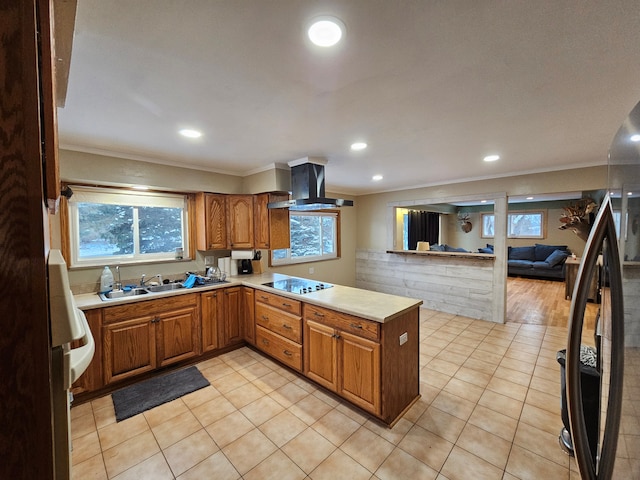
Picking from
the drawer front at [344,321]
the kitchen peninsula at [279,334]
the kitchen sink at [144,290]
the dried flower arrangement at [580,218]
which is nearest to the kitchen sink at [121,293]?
the kitchen sink at [144,290]

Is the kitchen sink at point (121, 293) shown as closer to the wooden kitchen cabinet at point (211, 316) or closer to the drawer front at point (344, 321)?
the wooden kitchen cabinet at point (211, 316)

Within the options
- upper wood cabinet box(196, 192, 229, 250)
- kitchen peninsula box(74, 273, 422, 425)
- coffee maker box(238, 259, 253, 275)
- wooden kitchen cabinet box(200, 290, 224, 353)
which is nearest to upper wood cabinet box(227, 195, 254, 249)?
upper wood cabinet box(196, 192, 229, 250)

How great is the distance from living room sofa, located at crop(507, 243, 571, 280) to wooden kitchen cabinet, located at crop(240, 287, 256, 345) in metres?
7.94

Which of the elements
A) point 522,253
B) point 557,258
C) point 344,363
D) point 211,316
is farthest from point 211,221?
point 522,253

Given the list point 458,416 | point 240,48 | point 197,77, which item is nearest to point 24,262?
point 240,48

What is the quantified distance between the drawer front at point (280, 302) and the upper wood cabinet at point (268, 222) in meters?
0.76

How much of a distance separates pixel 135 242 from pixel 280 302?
1.92m

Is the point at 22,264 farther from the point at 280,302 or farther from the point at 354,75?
the point at 280,302

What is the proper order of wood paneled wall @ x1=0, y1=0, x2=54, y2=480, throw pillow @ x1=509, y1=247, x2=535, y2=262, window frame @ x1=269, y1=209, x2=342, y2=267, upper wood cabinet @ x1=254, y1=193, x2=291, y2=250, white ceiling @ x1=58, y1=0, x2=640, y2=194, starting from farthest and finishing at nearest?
throw pillow @ x1=509, y1=247, x2=535, y2=262 → window frame @ x1=269, y1=209, x2=342, y2=267 → upper wood cabinet @ x1=254, y1=193, x2=291, y2=250 → white ceiling @ x1=58, y1=0, x2=640, y2=194 → wood paneled wall @ x1=0, y1=0, x2=54, y2=480

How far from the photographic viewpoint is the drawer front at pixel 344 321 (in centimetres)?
207

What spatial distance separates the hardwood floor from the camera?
4449mm

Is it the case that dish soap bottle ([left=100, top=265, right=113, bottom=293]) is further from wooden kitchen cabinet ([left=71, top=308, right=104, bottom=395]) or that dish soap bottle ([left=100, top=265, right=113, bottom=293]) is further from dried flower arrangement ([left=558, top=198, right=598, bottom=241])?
dried flower arrangement ([left=558, top=198, right=598, bottom=241])

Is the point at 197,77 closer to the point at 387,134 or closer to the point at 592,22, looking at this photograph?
the point at 387,134

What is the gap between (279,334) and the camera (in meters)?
2.94
